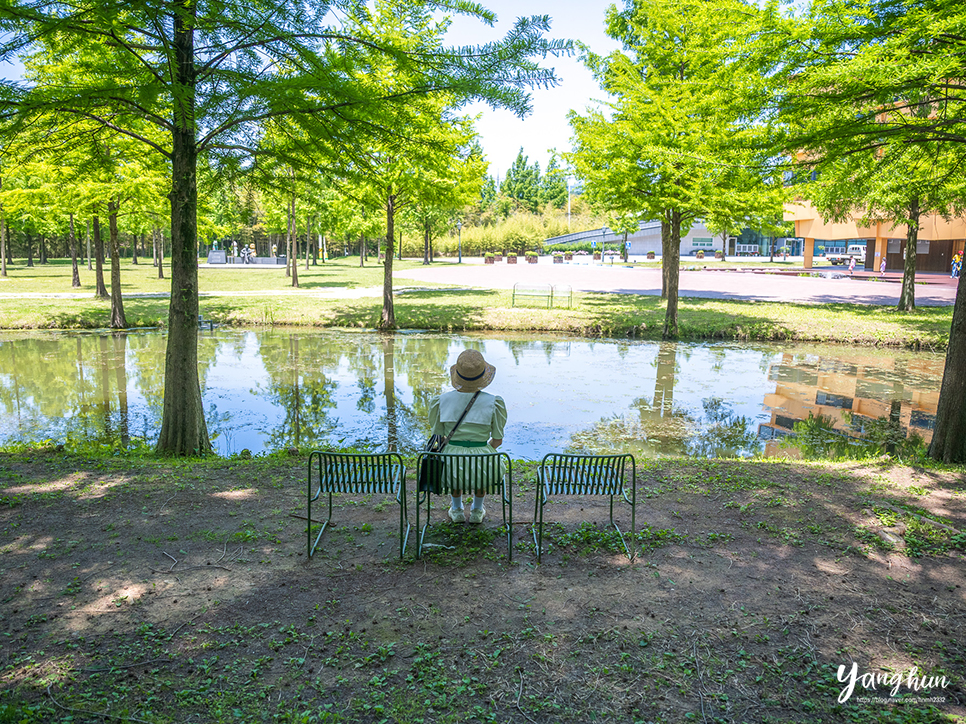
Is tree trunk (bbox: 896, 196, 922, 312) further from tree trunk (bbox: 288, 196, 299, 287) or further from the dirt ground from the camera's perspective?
tree trunk (bbox: 288, 196, 299, 287)

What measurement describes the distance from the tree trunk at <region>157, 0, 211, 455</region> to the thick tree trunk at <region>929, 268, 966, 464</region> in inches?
363

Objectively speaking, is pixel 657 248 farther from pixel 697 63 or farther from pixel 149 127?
pixel 149 127

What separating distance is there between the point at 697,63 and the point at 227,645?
17.7 m

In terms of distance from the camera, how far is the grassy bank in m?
19.6

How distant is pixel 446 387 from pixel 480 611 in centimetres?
898

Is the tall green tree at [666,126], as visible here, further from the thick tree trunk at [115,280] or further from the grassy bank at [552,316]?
the thick tree trunk at [115,280]

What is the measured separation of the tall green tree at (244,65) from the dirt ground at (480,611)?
3.62 meters

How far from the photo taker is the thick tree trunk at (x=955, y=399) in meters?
7.94

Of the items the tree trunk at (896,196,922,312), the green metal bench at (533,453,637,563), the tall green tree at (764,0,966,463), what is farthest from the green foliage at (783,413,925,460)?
the tree trunk at (896,196,922,312)

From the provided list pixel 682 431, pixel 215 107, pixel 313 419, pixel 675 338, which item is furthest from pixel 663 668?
pixel 675 338

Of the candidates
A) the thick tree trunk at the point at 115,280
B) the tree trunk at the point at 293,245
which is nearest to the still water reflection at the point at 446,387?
the thick tree trunk at the point at 115,280

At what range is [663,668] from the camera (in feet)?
12.1

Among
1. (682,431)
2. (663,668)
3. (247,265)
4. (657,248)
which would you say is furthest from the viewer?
(657,248)

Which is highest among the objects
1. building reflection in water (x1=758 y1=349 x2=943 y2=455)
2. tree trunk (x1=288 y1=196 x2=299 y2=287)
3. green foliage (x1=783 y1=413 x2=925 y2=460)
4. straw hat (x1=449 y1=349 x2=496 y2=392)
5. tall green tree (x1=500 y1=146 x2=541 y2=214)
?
tall green tree (x1=500 y1=146 x2=541 y2=214)
